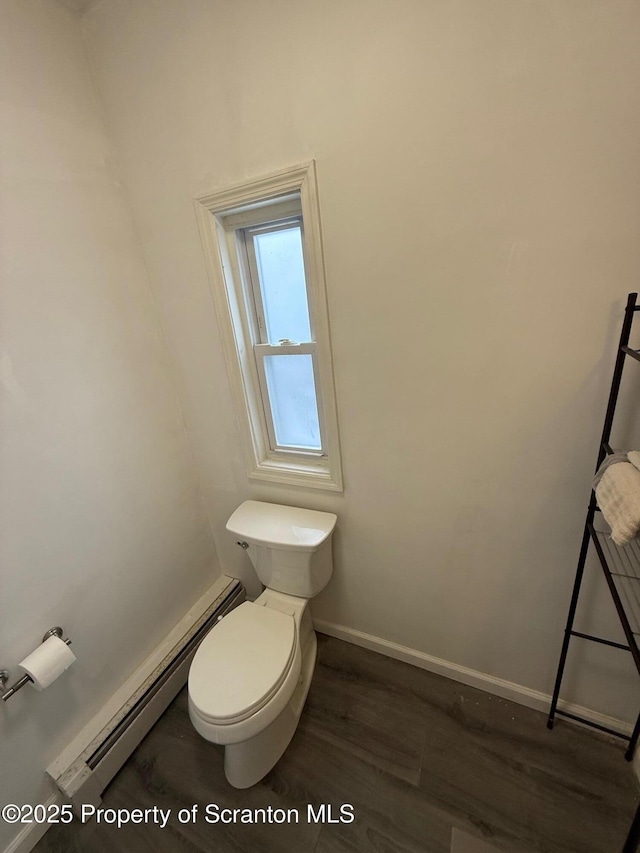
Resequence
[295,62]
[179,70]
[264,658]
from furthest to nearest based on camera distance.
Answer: [264,658]
[179,70]
[295,62]

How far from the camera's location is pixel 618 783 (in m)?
1.11

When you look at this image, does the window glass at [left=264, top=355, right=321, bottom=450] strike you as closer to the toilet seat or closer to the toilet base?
the toilet seat

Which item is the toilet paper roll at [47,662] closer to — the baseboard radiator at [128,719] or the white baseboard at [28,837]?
the baseboard radiator at [128,719]

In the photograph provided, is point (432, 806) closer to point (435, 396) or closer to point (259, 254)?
point (435, 396)

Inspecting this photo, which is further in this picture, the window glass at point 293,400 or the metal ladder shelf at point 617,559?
the window glass at point 293,400

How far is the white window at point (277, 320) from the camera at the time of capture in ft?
3.59

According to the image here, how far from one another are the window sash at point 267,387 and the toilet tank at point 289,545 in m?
0.26

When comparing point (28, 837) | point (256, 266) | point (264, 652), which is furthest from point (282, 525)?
point (28, 837)

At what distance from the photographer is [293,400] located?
4.75ft

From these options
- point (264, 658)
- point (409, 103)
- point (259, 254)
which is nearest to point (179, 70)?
point (259, 254)

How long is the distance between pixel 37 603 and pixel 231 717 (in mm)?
731

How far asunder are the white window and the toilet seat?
21.8 inches

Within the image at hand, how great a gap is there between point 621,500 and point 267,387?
119 cm

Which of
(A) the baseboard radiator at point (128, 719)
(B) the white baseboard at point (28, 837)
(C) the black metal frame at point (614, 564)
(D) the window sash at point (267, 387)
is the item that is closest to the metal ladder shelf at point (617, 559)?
(C) the black metal frame at point (614, 564)
